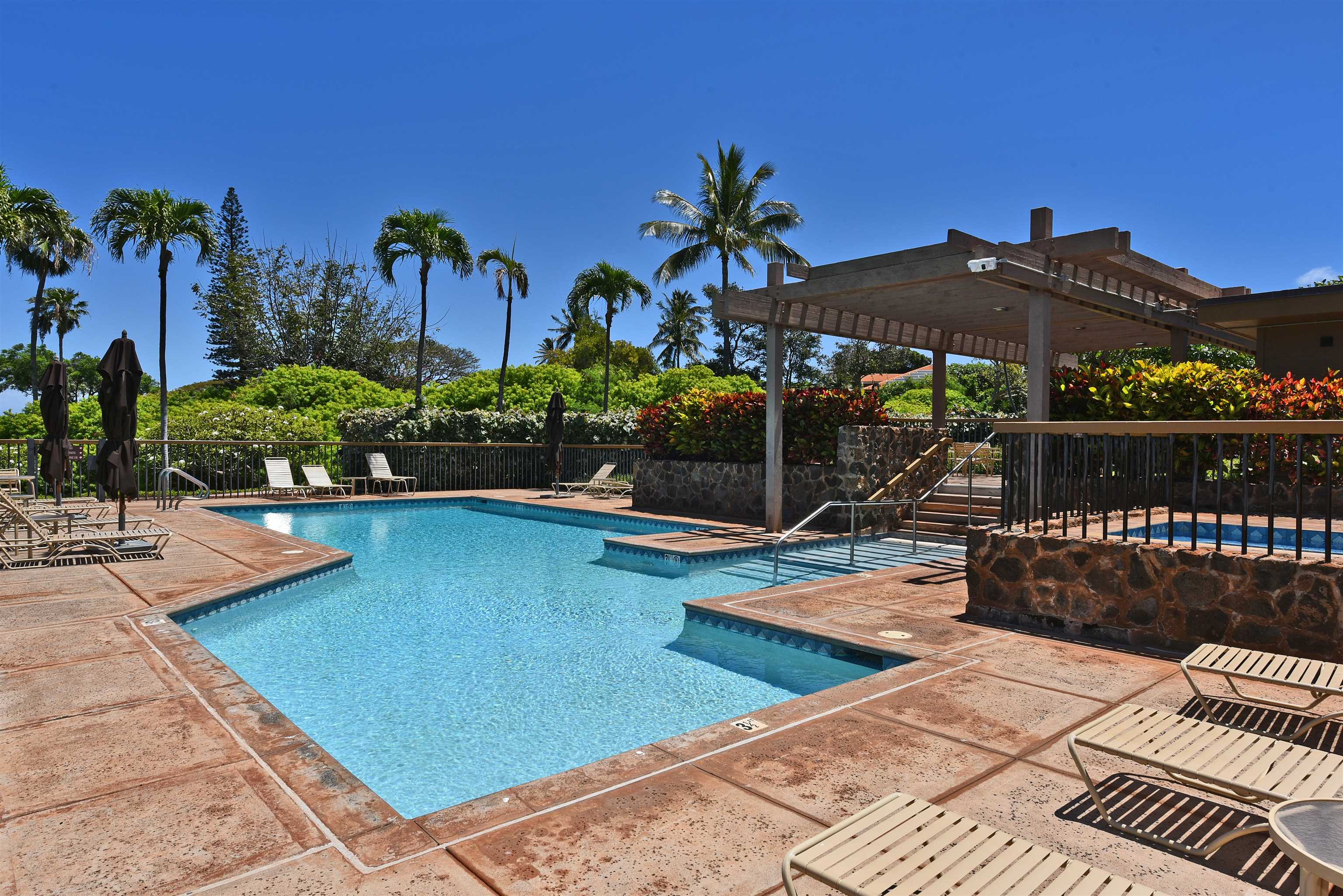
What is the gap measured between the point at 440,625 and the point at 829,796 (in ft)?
15.1

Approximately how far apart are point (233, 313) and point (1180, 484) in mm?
44800

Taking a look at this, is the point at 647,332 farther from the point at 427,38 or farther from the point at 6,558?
the point at 6,558

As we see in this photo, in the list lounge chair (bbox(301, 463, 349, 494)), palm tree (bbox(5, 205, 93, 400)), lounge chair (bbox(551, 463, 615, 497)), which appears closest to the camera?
lounge chair (bbox(301, 463, 349, 494))

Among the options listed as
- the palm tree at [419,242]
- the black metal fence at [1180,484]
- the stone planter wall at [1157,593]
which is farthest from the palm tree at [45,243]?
the stone planter wall at [1157,593]

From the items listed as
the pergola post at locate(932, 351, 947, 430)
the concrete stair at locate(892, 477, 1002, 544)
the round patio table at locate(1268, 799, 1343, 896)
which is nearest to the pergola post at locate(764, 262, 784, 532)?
the concrete stair at locate(892, 477, 1002, 544)

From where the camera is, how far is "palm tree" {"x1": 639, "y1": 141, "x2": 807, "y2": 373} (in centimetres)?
2722

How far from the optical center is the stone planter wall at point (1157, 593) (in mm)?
4156

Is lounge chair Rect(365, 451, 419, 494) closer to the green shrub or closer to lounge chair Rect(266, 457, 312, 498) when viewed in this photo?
lounge chair Rect(266, 457, 312, 498)

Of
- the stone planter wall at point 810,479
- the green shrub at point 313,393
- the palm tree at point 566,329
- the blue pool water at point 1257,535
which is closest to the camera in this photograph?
the blue pool water at point 1257,535

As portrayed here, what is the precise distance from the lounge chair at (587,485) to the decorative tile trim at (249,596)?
853 cm

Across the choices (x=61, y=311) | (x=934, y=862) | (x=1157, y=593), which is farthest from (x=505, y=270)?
(x=61, y=311)

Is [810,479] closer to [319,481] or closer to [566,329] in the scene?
[319,481]

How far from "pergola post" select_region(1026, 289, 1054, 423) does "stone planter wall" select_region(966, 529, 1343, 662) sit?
3.51 meters

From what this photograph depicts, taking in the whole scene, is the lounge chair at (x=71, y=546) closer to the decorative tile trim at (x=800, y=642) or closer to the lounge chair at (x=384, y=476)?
the decorative tile trim at (x=800, y=642)
